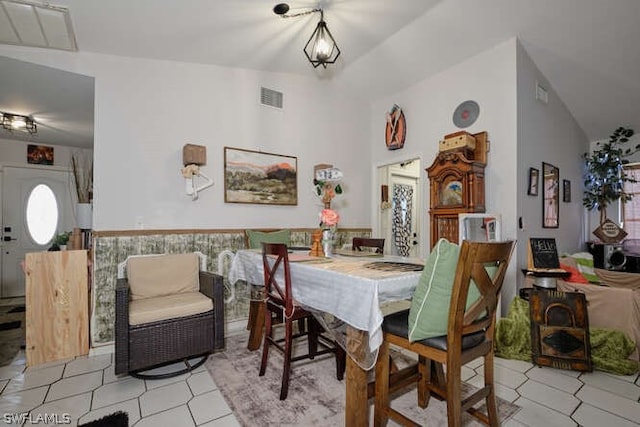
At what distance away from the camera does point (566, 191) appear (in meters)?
4.17

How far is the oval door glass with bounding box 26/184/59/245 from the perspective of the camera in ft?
15.8

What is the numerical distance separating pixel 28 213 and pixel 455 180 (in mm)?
6185

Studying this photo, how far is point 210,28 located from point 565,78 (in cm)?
396

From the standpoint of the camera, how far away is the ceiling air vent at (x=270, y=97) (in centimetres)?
366

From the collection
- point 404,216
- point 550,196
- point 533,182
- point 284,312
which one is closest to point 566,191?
point 550,196

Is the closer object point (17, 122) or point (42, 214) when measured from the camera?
point (17, 122)

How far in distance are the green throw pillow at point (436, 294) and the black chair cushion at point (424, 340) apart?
0.12 feet

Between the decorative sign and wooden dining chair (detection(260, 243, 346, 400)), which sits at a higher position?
the decorative sign

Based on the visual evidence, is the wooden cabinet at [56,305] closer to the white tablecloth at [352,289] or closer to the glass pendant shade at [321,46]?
the white tablecloth at [352,289]

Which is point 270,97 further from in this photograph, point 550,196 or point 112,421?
point 550,196

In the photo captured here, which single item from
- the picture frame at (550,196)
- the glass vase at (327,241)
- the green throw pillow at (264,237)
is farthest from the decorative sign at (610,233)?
the green throw pillow at (264,237)

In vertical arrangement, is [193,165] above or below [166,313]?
above

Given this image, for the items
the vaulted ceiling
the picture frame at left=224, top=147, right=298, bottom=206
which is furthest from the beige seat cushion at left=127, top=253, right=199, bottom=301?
the vaulted ceiling

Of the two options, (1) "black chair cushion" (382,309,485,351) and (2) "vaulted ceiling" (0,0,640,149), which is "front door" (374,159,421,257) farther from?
(1) "black chair cushion" (382,309,485,351)
